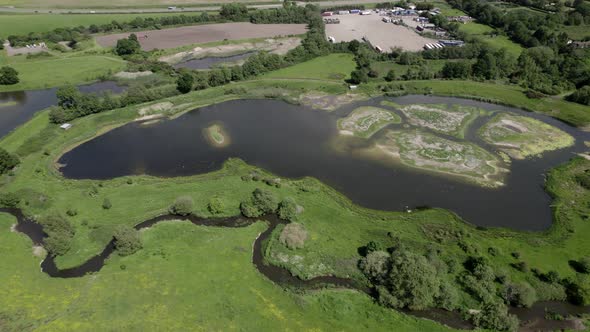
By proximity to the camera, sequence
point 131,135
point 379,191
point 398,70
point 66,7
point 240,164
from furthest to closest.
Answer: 1. point 66,7
2. point 398,70
3. point 131,135
4. point 240,164
5. point 379,191

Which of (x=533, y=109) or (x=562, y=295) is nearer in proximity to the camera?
(x=562, y=295)

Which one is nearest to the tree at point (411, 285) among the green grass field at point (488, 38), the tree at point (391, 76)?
the tree at point (391, 76)

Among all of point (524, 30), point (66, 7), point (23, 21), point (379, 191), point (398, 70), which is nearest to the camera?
point (379, 191)

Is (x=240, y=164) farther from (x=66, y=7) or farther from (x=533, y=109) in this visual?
(x=66, y=7)

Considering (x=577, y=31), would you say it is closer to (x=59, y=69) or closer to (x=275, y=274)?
(x=275, y=274)

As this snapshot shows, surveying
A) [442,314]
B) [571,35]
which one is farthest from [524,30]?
[442,314]

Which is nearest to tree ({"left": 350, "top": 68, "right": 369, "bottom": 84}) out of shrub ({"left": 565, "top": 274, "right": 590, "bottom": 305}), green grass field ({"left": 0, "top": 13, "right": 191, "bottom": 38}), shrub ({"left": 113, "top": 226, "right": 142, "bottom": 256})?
shrub ({"left": 565, "top": 274, "right": 590, "bottom": 305})
